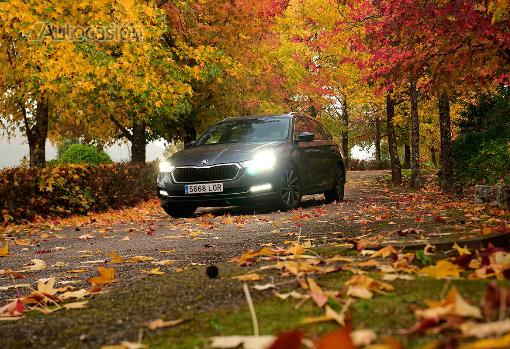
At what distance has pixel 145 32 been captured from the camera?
12461 millimetres

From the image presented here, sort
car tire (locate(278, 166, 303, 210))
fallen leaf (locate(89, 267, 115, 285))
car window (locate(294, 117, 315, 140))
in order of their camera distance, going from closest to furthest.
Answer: fallen leaf (locate(89, 267, 115, 285)), car tire (locate(278, 166, 303, 210)), car window (locate(294, 117, 315, 140))

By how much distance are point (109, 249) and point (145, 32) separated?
774 centimetres

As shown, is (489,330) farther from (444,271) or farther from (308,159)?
(308,159)

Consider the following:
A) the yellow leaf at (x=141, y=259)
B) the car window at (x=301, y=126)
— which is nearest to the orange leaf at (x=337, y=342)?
the yellow leaf at (x=141, y=259)

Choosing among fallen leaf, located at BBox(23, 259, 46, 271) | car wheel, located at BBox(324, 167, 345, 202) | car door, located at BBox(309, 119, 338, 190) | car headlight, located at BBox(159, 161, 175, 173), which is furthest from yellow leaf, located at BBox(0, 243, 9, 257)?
car wheel, located at BBox(324, 167, 345, 202)

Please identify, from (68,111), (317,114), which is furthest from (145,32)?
(317,114)

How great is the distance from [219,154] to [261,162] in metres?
0.71

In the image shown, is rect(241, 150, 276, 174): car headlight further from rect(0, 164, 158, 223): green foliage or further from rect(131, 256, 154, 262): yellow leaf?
rect(0, 164, 158, 223): green foliage

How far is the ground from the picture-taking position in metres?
2.12

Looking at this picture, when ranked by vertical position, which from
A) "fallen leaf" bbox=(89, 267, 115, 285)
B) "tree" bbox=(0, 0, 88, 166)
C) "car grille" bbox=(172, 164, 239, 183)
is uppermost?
"tree" bbox=(0, 0, 88, 166)

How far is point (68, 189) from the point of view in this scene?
11.6 m

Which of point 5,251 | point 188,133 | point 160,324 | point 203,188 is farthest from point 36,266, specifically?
point 188,133

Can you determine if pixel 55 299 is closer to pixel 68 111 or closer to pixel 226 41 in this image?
pixel 68 111

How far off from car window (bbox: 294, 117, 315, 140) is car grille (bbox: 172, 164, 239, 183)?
1685 mm
